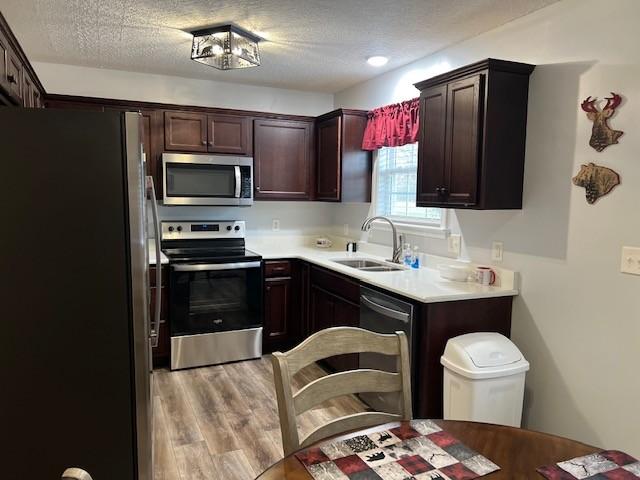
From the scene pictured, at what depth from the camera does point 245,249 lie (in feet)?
14.7

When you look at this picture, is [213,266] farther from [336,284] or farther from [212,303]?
[336,284]

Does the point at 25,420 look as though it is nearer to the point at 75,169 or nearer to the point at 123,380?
the point at 123,380

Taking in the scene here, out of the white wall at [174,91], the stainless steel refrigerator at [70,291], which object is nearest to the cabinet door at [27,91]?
the white wall at [174,91]

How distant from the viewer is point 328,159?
14.3 feet

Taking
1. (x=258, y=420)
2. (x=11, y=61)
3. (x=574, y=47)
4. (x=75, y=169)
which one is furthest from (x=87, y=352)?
(x=574, y=47)

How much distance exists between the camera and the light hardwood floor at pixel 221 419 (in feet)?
8.16

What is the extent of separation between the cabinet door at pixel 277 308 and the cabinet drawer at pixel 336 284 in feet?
1.16

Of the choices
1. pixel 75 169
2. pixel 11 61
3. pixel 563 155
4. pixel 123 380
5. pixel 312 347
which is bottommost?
pixel 123 380

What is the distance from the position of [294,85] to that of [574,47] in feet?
8.84

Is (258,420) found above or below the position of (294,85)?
below

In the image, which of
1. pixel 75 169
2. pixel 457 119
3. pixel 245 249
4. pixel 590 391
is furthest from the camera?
pixel 245 249

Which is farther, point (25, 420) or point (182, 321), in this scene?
point (182, 321)

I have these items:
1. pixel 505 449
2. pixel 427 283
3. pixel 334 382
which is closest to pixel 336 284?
pixel 427 283

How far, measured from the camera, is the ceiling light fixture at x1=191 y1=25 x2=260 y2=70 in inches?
116
